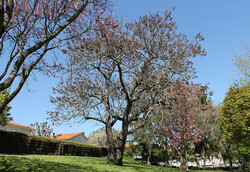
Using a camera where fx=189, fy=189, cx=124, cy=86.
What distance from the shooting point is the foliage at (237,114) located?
Answer: 62.8 feet

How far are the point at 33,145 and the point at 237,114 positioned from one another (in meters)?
21.0

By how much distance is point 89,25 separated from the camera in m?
9.70

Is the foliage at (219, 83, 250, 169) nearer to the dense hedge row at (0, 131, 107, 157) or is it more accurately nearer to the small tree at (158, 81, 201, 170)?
the small tree at (158, 81, 201, 170)

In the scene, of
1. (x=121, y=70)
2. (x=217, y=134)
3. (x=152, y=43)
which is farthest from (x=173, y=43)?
(x=217, y=134)

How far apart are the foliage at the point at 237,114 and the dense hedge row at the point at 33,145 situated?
19181 millimetres

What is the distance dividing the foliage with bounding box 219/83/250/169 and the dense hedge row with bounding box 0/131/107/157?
19.2 meters

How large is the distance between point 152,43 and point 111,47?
9.56 ft

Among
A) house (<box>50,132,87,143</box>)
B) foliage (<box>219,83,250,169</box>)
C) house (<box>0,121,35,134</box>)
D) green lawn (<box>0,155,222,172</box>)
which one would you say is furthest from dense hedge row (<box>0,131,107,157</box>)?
house (<box>50,132,87,143</box>)

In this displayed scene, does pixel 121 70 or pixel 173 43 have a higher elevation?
pixel 173 43

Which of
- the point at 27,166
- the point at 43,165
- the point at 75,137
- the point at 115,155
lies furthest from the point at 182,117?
the point at 75,137

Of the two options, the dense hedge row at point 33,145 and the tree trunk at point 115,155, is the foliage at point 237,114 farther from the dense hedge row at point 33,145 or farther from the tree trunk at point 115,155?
the dense hedge row at point 33,145

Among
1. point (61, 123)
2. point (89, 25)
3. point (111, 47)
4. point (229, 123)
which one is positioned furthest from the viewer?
point (229, 123)

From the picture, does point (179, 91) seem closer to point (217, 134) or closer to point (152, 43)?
point (152, 43)

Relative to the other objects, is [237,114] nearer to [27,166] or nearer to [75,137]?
[27,166]
